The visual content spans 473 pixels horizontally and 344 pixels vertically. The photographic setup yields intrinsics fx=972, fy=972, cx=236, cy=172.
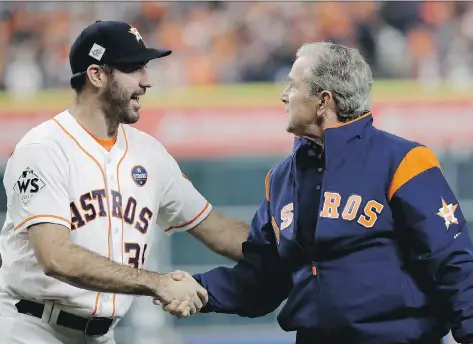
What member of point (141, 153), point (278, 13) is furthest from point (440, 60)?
point (141, 153)

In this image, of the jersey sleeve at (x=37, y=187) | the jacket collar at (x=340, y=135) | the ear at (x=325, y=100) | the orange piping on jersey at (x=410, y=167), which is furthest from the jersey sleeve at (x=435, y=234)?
the jersey sleeve at (x=37, y=187)

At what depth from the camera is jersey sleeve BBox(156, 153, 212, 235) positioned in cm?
496

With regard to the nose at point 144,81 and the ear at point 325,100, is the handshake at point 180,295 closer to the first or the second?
the nose at point 144,81

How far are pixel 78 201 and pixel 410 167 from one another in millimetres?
1549

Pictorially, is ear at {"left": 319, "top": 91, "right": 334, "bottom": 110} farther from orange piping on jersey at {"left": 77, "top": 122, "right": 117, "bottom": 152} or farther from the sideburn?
orange piping on jersey at {"left": 77, "top": 122, "right": 117, "bottom": 152}

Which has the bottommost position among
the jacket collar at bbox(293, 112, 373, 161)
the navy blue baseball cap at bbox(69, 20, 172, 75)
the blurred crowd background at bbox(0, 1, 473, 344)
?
the blurred crowd background at bbox(0, 1, 473, 344)

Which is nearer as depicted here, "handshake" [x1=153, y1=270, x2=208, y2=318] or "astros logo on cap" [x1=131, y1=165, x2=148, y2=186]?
"handshake" [x1=153, y1=270, x2=208, y2=318]

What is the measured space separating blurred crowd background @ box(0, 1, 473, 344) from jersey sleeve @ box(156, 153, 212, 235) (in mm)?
6141

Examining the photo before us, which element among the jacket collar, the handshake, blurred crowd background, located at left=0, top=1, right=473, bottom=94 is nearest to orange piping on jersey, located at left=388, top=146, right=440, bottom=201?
the jacket collar

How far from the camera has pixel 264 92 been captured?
11.4 meters

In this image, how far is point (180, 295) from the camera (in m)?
4.48

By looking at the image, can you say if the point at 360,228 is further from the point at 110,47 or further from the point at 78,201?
the point at 110,47

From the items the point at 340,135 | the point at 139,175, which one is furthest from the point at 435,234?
the point at 139,175

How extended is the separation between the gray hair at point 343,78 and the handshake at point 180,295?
1068mm
